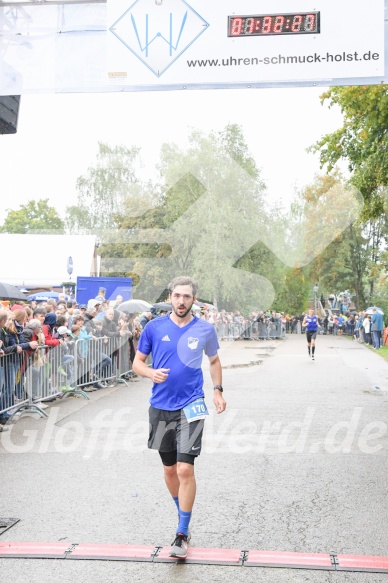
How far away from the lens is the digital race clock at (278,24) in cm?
844

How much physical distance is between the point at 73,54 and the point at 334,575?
650 cm

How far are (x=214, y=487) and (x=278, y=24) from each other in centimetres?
467

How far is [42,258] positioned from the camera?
153ft

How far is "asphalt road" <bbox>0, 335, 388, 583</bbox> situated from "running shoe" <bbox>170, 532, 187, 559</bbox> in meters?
0.12

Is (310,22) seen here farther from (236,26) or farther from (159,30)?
(159,30)

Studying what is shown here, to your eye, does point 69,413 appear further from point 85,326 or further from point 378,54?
point 378,54

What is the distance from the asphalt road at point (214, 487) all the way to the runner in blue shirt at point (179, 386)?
52 cm

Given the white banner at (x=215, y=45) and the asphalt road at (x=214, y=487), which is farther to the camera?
the white banner at (x=215, y=45)

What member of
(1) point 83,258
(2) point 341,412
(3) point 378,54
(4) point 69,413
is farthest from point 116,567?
(1) point 83,258

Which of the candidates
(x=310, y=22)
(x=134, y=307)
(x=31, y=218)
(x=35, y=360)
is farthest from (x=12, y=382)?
(x=31, y=218)

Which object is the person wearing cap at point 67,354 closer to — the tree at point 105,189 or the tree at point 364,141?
the tree at point 364,141

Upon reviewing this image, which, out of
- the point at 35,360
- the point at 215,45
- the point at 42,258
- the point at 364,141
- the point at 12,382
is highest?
the point at 364,141

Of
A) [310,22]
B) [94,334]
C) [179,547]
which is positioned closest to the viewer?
[179,547]

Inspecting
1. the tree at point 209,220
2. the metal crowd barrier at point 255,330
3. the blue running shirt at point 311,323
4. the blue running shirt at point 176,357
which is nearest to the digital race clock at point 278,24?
the blue running shirt at point 176,357
